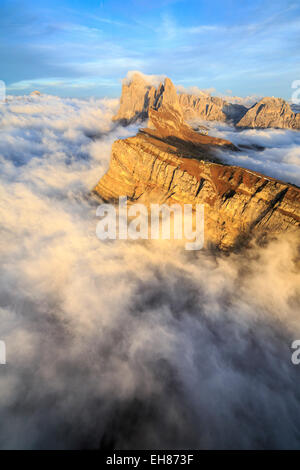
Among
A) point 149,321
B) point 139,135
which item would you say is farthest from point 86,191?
point 149,321

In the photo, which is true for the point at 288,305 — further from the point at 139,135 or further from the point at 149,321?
the point at 139,135

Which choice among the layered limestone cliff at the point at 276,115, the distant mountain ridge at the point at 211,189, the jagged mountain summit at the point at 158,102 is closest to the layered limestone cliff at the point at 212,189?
the distant mountain ridge at the point at 211,189

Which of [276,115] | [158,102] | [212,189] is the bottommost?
[212,189]

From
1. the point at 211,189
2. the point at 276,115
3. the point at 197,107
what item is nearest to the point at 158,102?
the point at 197,107

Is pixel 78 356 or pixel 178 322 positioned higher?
pixel 178 322

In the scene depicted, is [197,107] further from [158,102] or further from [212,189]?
[212,189]

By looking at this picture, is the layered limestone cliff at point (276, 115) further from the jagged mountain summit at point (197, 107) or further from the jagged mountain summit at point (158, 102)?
the jagged mountain summit at point (158, 102)

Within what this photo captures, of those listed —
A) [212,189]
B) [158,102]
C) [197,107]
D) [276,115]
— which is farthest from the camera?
[197,107]
